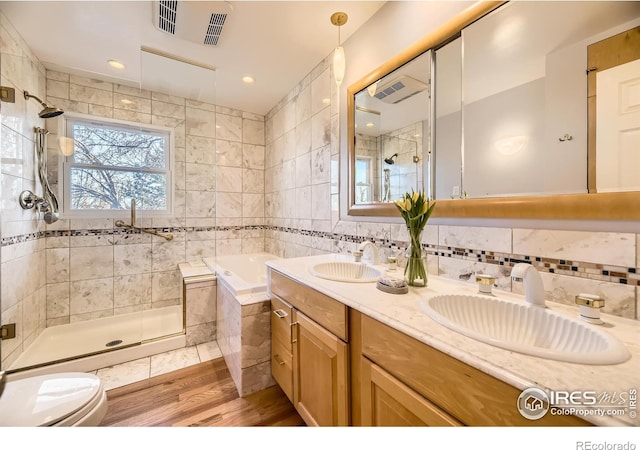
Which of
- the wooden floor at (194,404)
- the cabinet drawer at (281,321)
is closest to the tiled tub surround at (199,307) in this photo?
the wooden floor at (194,404)

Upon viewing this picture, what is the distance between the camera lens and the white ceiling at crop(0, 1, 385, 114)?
5.06 ft

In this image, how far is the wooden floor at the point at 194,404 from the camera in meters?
1.37

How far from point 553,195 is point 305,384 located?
1311 mm

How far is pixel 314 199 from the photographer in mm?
2217

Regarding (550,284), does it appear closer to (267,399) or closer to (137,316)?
(267,399)

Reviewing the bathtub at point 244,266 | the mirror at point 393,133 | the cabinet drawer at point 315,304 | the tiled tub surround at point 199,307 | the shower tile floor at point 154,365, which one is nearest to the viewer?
the cabinet drawer at point 315,304

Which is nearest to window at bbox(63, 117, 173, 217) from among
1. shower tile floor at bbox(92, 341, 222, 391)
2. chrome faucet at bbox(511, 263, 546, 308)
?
shower tile floor at bbox(92, 341, 222, 391)

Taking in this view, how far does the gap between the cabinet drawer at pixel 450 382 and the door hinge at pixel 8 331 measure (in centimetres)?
242

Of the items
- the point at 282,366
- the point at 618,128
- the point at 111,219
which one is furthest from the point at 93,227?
the point at 618,128

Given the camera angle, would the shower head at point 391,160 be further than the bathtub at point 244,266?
No

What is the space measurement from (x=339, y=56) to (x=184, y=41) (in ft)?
4.19

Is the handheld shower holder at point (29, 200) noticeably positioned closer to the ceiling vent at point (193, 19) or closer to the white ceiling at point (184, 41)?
the white ceiling at point (184, 41)
